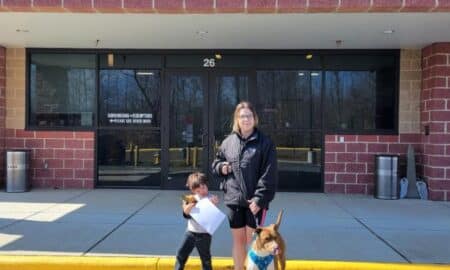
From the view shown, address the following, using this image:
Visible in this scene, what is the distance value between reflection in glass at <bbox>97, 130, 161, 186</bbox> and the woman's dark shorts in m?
6.78

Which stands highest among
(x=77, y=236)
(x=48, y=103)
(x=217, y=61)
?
(x=217, y=61)

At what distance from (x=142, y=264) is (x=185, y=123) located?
238 inches

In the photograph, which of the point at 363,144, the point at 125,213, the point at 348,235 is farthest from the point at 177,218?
the point at 363,144

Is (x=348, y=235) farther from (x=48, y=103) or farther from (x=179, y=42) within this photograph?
(x=48, y=103)

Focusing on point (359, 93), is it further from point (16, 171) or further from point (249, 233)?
point (16, 171)

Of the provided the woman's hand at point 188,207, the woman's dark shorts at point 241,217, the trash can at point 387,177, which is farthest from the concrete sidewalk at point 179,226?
the woman's hand at point 188,207

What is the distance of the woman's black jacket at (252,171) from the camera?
15.5ft

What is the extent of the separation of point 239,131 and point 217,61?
264 inches

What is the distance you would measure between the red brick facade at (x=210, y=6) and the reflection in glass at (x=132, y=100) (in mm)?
4154

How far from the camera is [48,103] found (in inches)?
461

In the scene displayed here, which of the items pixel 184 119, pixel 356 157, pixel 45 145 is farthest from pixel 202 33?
pixel 45 145

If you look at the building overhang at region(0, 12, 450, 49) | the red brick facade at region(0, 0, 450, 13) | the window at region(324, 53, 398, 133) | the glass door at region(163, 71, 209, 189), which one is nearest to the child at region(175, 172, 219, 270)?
the red brick facade at region(0, 0, 450, 13)

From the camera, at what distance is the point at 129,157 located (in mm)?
11555

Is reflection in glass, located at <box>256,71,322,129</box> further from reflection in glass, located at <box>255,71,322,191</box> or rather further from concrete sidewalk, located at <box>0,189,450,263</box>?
concrete sidewalk, located at <box>0,189,450,263</box>
